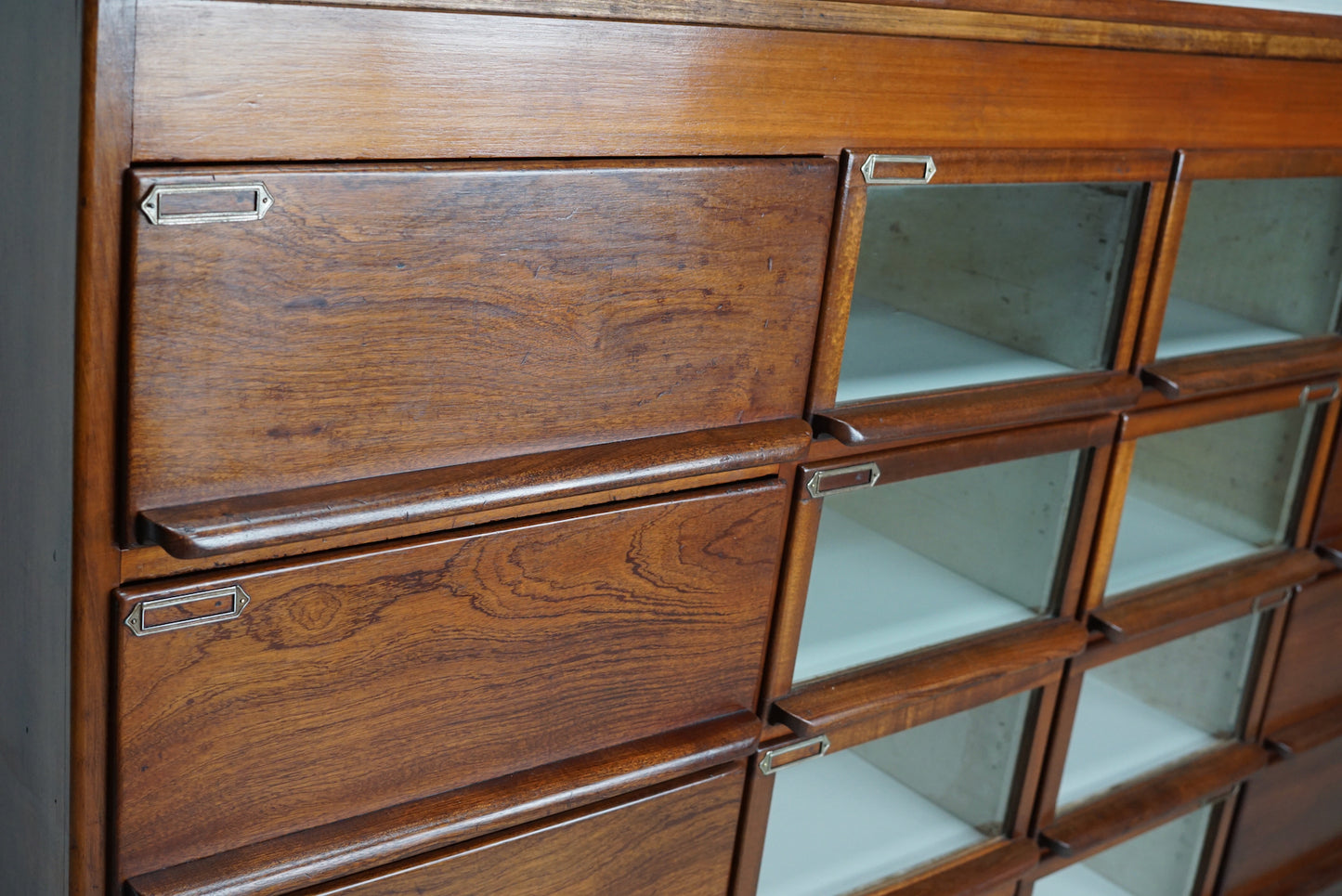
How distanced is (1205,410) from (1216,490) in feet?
0.99

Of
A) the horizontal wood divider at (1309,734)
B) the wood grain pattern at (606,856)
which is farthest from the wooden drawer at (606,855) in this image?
the horizontal wood divider at (1309,734)

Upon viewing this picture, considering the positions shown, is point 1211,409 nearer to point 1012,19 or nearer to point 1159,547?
point 1159,547

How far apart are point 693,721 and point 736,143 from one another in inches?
19.3

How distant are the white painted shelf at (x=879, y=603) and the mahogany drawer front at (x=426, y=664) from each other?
0.18 metres

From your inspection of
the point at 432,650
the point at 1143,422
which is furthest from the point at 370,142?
the point at 1143,422

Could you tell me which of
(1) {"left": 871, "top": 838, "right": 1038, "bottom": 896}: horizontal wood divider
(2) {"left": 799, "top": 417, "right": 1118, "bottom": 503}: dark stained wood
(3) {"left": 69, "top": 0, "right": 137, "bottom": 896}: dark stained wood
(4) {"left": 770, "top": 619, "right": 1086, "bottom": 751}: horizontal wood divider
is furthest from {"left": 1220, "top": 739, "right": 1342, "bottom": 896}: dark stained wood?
(3) {"left": 69, "top": 0, "right": 137, "bottom": 896}: dark stained wood

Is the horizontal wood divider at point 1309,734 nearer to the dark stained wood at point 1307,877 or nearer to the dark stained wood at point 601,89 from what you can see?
the dark stained wood at point 1307,877

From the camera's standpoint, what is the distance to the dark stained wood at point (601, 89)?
77cm

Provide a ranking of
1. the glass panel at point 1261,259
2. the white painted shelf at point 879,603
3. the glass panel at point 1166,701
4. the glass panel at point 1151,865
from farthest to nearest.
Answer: the glass panel at point 1151,865
the glass panel at point 1166,701
the glass panel at point 1261,259
the white painted shelf at point 879,603

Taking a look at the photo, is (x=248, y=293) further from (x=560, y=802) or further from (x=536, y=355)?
(x=560, y=802)

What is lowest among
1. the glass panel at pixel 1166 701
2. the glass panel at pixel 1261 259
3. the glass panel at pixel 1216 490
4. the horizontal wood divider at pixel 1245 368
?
the glass panel at pixel 1166 701

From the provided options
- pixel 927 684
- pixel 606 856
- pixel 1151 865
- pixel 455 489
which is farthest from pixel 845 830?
pixel 455 489

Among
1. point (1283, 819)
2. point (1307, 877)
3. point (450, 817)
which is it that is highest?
point (450, 817)

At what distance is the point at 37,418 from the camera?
2.78 ft
